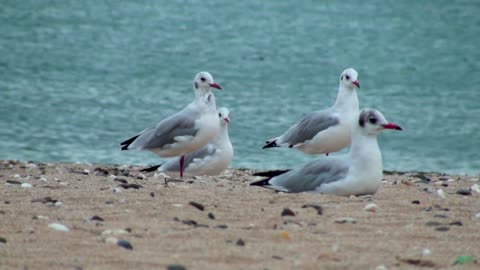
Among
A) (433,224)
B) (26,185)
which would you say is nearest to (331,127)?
(26,185)

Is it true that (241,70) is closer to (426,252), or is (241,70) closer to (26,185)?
(26,185)

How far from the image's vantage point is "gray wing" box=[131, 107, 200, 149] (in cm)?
952

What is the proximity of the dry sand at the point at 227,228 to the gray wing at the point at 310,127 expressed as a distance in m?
1.48

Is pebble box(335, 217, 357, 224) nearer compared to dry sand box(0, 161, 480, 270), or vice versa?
dry sand box(0, 161, 480, 270)

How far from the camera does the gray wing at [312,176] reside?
7.08 meters

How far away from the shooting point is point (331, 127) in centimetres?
916

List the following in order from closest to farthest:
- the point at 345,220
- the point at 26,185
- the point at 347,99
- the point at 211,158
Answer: the point at 345,220
the point at 26,185
the point at 347,99
the point at 211,158

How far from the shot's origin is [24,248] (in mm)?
5227

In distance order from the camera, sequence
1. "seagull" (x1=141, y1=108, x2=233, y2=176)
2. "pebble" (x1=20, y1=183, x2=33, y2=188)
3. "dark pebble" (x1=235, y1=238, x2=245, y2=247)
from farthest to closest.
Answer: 1. "seagull" (x1=141, y1=108, x2=233, y2=176)
2. "pebble" (x1=20, y1=183, x2=33, y2=188)
3. "dark pebble" (x1=235, y1=238, x2=245, y2=247)

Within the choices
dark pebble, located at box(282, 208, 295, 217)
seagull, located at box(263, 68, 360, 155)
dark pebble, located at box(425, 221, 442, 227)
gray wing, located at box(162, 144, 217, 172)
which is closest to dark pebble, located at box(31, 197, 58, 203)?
dark pebble, located at box(282, 208, 295, 217)

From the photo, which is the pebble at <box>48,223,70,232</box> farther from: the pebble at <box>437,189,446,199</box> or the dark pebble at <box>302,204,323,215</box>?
the pebble at <box>437,189,446,199</box>

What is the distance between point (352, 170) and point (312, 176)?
354 millimetres

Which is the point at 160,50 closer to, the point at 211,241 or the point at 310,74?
the point at 310,74

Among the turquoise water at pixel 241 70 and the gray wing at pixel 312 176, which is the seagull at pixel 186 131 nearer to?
the gray wing at pixel 312 176
